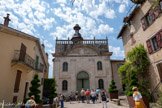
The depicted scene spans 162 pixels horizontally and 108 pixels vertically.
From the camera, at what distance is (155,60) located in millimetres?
10359

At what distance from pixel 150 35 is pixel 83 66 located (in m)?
13.4

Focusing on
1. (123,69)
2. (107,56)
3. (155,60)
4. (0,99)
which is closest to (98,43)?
(107,56)

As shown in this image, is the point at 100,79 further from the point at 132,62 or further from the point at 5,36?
the point at 5,36

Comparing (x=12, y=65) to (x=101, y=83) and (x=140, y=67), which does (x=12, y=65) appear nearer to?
(x=140, y=67)

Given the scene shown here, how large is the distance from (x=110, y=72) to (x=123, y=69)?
9.00 metres

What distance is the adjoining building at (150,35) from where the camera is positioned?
390 inches

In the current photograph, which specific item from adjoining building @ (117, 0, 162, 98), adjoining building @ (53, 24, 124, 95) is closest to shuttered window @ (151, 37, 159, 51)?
adjoining building @ (117, 0, 162, 98)

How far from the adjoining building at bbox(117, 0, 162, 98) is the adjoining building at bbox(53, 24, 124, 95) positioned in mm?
8668

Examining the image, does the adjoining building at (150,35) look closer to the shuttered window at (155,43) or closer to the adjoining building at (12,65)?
the shuttered window at (155,43)

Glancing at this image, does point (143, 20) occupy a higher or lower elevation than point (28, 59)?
higher

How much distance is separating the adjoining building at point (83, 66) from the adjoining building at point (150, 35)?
28.4ft

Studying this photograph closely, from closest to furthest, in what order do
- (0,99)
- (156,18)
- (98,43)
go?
(0,99), (156,18), (98,43)

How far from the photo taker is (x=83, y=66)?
22141 millimetres

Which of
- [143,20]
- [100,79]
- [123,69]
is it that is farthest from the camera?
[100,79]
